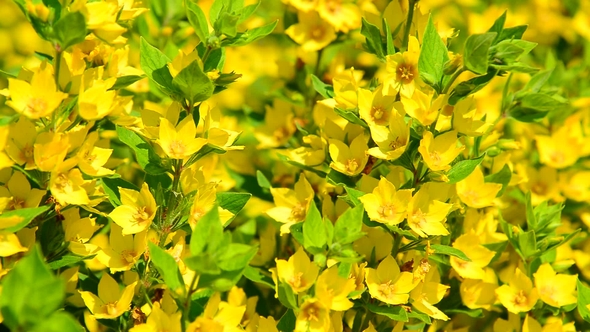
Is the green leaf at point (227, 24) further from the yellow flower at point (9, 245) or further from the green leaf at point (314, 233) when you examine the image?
the yellow flower at point (9, 245)

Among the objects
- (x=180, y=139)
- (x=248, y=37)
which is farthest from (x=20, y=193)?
(x=248, y=37)

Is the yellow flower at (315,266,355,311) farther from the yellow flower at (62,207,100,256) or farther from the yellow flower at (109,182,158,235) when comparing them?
the yellow flower at (62,207,100,256)

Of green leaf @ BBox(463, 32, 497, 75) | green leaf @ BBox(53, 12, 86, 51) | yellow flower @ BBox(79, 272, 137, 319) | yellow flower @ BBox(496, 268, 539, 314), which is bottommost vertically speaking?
yellow flower @ BBox(496, 268, 539, 314)

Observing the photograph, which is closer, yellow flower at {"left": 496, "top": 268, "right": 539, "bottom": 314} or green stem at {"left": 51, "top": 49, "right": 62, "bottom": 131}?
green stem at {"left": 51, "top": 49, "right": 62, "bottom": 131}

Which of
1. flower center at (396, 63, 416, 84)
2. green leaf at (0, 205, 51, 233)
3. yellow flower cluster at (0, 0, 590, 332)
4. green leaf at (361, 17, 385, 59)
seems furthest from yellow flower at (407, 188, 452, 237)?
green leaf at (0, 205, 51, 233)

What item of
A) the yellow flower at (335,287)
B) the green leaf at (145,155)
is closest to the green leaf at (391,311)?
the yellow flower at (335,287)

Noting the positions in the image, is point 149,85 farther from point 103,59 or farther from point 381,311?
point 381,311
